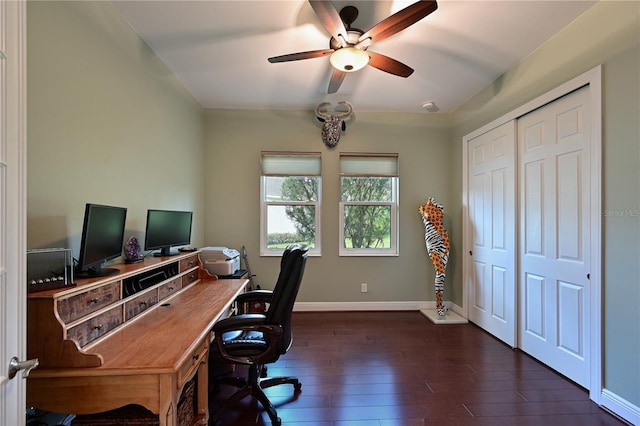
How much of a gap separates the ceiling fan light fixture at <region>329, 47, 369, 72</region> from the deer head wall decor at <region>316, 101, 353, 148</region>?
146 centimetres

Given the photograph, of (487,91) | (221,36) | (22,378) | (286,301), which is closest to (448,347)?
(286,301)

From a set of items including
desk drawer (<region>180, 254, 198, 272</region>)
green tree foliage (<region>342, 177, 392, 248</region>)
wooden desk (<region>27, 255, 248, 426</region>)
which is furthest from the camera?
green tree foliage (<region>342, 177, 392, 248</region>)

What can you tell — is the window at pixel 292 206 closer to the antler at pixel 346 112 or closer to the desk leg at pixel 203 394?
the antler at pixel 346 112

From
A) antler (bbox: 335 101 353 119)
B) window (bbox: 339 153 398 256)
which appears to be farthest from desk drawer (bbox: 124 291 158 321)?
antler (bbox: 335 101 353 119)

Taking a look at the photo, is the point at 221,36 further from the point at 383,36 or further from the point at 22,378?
the point at 22,378

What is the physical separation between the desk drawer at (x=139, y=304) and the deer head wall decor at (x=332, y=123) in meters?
2.74

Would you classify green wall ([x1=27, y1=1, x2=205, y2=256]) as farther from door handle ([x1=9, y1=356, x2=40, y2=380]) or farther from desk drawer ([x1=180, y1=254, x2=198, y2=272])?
door handle ([x1=9, y1=356, x2=40, y2=380])

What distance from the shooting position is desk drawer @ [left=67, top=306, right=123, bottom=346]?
4.08 ft

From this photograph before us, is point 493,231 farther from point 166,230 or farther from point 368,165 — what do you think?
point 166,230

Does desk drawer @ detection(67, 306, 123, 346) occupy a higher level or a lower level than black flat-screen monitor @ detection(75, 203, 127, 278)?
lower

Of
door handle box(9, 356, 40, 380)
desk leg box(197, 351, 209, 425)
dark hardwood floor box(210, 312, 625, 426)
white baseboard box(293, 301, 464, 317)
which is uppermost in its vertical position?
door handle box(9, 356, 40, 380)

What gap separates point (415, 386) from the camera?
223 cm

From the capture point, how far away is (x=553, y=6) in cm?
205

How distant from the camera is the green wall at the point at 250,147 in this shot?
5.19 feet
